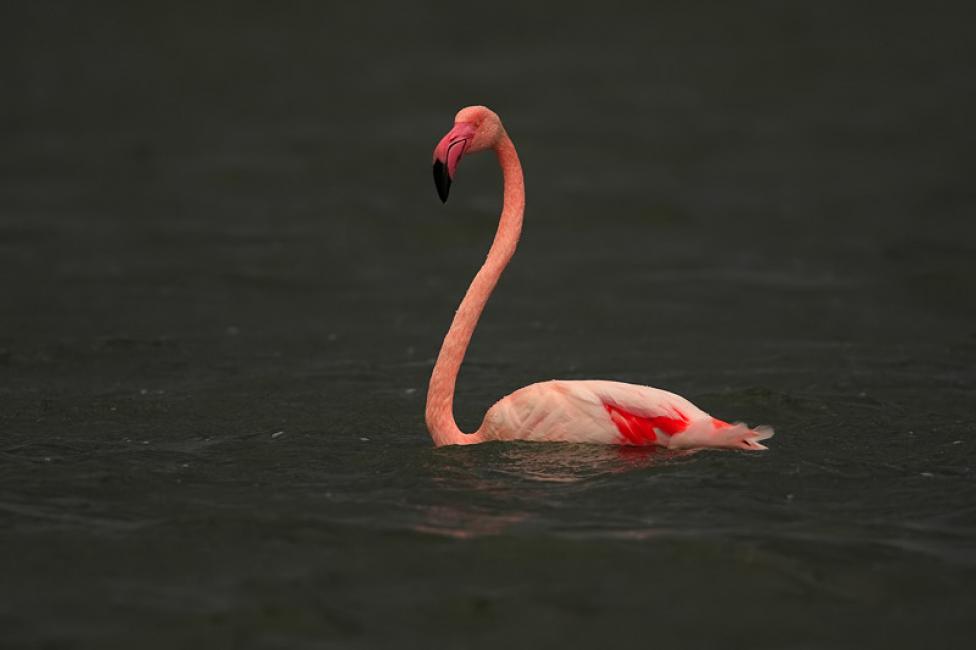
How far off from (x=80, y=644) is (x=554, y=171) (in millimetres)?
12101

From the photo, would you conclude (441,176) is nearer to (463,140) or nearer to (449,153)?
(449,153)

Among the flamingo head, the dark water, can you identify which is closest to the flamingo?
the flamingo head

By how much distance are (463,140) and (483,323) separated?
16.8 ft

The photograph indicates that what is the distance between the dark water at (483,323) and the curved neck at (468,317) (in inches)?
8.6

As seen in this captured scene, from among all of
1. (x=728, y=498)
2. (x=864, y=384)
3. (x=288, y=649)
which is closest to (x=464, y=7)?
(x=864, y=384)

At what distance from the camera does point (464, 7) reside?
67.7 feet

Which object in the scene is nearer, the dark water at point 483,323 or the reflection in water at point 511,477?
the dark water at point 483,323

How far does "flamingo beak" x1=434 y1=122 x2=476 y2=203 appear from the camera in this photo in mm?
7082

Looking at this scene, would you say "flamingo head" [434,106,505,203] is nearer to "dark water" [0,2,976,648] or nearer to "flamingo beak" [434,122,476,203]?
"flamingo beak" [434,122,476,203]

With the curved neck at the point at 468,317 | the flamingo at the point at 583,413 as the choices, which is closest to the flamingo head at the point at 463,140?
the flamingo at the point at 583,413

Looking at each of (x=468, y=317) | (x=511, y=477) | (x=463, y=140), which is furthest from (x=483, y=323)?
(x=511, y=477)

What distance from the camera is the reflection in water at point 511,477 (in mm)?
6555

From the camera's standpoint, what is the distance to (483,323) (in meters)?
12.3

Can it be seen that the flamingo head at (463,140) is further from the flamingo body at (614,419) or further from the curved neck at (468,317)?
the flamingo body at (614,419)
